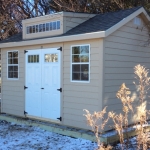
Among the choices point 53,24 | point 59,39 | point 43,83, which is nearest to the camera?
point 59,39

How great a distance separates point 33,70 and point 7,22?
943cm

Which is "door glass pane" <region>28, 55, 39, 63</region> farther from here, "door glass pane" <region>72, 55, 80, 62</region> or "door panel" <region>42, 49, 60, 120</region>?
"door glass pane" <region>72, 55, 80, 62</region>

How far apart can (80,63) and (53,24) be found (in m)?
1.96

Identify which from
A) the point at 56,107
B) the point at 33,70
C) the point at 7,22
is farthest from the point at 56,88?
the point at 7,22

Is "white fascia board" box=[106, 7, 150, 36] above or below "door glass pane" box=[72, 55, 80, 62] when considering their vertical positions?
above

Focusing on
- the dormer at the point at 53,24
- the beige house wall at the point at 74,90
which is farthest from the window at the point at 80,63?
the dormer at the point at 53,24

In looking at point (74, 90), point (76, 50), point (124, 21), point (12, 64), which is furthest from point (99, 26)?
point (12, 64)

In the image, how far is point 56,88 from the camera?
25.3ft

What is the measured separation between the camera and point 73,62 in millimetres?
7254

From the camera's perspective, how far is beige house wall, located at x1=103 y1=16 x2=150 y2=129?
674 centimetres

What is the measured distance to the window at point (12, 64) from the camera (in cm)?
908

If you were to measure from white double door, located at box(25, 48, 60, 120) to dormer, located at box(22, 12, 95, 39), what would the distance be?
2.21 ft

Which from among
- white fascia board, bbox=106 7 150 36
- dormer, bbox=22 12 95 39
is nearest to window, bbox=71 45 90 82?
white fascia board, bbox=106 7 150 36

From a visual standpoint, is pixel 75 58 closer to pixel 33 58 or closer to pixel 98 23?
pixel 98 23
